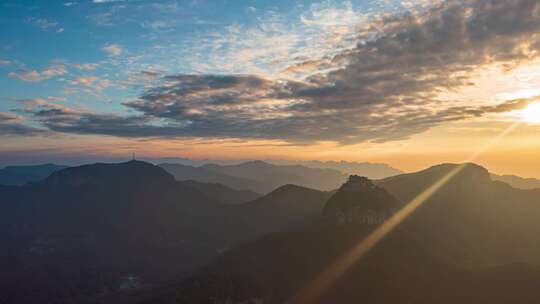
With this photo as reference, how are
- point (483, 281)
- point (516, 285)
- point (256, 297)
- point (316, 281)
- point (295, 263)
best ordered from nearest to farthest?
point (516, 285), point (483, 281), point (256, 297), point (316, 281), point (295, 263)

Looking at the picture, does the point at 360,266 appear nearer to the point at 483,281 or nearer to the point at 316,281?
the point at 316,281

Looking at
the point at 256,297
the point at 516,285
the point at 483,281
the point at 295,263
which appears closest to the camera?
the point at 516,285

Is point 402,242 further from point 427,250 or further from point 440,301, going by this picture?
point 440,301

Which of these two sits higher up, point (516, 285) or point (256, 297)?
point (516, 285)

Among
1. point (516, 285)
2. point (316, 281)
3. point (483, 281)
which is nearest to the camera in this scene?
point (516, 285)

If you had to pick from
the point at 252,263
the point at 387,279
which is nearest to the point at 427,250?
the point at 387,279

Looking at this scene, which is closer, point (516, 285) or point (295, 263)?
point (516, 285)

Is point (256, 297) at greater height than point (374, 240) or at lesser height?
lesser

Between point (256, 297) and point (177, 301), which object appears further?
point (256, 297)

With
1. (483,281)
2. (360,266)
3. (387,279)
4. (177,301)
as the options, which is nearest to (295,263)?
(360,266)
